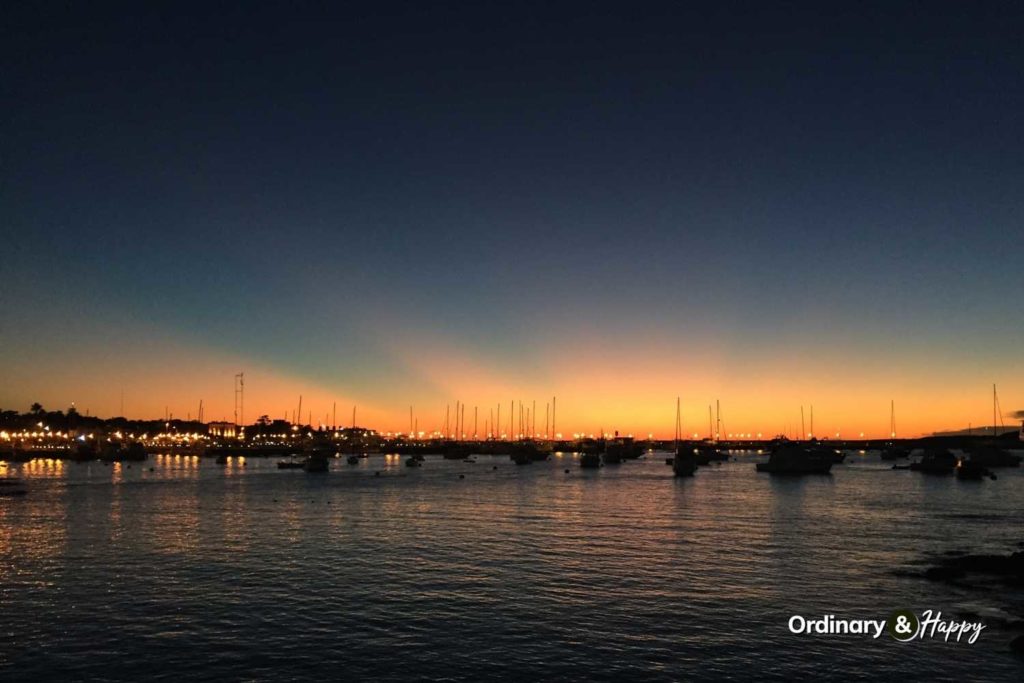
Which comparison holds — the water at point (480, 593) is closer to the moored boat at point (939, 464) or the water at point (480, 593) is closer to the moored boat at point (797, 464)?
the moored boat at point (797, 464)

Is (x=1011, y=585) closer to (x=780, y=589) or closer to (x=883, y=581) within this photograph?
(x=883, y=581)

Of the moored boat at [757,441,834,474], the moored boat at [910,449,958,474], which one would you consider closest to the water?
the moored boat at [757,441,834,474]

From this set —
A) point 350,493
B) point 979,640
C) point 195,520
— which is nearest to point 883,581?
point 979,640

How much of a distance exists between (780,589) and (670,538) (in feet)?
61.4

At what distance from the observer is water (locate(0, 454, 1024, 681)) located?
24.7 meters

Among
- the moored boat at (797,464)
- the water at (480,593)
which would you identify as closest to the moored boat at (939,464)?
the moored boat at (797,464)

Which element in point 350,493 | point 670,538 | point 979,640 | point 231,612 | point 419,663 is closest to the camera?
point 419,663

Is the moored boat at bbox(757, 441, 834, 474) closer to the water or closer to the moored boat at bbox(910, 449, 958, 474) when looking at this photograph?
the moored boat at bbox(910, 449, 958, 474)

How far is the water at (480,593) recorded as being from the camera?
24688 mm

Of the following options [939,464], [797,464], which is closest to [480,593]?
[797,464]

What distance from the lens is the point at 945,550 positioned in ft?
157

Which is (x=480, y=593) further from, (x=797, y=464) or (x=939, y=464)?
(x=939, y=464)

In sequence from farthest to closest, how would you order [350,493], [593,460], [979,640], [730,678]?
[593,460]
[350,493]
[979,640]
[730,678]

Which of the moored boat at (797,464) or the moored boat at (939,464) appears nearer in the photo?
the moored boat at (797,464)
